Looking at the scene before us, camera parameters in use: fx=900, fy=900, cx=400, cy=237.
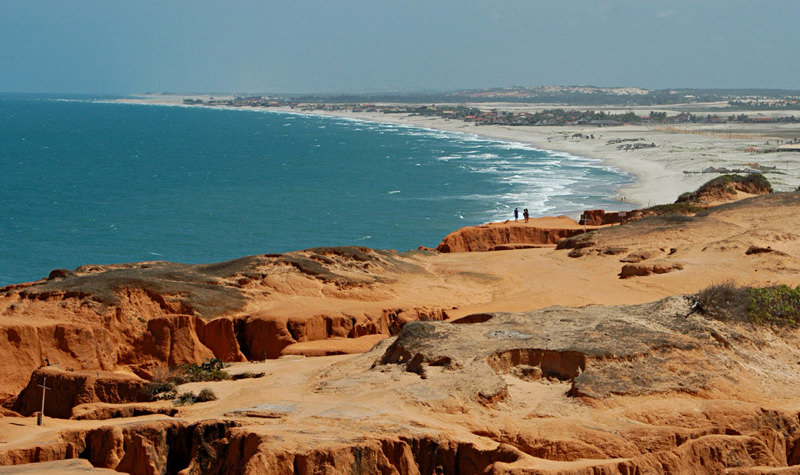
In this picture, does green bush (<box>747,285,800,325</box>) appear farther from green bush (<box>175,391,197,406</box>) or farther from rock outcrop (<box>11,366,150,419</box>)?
rock outcrop (<box>11,366,150,419</box>)

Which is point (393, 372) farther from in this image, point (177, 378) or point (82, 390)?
point (82, 390)

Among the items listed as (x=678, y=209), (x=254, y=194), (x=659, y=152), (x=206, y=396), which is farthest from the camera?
(x=659, y=152)

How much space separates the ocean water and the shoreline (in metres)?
2.98

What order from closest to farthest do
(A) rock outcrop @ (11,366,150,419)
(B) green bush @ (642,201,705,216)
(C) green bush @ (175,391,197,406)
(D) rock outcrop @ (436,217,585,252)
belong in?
1. (C) green bush @ (175,391,197,406)
2. (A) rock outcrop @ (11,366,150,419)
3. (D) rock outcrop @ (436,217,585,252)
4. (B) green bush @ (642,201,705,216)

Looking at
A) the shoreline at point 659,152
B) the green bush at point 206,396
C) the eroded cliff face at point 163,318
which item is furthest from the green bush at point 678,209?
the green bush at point 206,396

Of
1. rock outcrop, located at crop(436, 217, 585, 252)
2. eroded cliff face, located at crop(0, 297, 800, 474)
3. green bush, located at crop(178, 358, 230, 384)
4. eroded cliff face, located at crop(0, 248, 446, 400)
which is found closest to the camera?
eroded cliff face, located at crop(0, 297, 800, 474)

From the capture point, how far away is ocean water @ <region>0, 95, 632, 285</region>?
2180 inches

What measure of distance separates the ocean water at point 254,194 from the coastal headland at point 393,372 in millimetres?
22197

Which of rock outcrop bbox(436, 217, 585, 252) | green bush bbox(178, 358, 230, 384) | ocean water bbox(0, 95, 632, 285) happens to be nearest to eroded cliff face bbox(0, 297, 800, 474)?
green bush bbox(178, 358, 230, 384)

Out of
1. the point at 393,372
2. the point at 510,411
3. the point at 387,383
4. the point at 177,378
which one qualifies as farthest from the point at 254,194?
the point at 510,411

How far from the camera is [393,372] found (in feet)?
55.2

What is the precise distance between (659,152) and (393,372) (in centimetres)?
8928

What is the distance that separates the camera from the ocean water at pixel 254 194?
55.4m

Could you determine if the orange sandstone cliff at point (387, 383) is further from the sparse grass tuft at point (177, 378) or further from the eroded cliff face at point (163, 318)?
the sparse grass tuft at point (177, 378)
